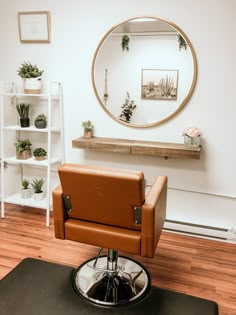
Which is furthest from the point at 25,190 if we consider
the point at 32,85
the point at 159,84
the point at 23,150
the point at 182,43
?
the point at 182,43

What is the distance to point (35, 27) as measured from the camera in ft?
9.20

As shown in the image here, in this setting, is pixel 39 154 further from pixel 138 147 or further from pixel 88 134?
pixel 138 147

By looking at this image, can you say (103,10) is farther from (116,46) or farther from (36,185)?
(36,185)

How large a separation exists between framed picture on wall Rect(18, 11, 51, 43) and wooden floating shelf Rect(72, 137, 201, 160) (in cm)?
104

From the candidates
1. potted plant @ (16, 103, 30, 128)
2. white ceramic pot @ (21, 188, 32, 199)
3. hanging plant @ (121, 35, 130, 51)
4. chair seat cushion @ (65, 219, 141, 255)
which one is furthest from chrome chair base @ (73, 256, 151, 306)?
hanging plant @ (121, 35, 130, 51)

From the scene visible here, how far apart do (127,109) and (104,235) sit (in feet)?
4.43

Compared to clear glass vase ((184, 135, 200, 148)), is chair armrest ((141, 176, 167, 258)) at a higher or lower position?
lower

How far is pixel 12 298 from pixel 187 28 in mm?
2356

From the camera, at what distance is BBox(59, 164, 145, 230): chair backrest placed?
152cm

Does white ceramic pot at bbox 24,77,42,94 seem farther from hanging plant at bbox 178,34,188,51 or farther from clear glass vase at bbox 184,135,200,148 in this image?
clear glass vase at bbox 184,135,200,148

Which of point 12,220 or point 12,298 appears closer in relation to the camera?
point 12,298

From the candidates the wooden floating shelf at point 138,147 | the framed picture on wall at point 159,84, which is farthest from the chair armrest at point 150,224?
the framed picture on wall at point 159,84

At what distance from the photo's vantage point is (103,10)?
2.57 metres

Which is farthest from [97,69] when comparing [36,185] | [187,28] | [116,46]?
[36,185]
